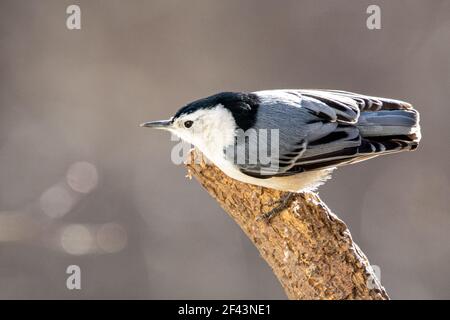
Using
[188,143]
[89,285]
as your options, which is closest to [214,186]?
[188,143]

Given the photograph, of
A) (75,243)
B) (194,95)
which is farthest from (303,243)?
(194,95)

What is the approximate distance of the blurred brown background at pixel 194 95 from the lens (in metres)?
4.24

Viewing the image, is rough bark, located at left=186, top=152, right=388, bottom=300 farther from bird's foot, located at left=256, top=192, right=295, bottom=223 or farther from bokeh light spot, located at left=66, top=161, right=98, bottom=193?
bokeh light spot, located at left=66, top=161, right=98, bottom=193

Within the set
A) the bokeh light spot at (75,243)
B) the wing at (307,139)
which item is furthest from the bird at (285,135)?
the bokeh light spot at (75,243)

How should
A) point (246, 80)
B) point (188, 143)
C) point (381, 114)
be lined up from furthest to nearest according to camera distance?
point (246, 80), point (188, 143), point (381, 114)

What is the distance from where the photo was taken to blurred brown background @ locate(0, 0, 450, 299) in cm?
424

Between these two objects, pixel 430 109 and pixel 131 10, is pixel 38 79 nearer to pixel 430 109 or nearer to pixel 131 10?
pixel 131 10

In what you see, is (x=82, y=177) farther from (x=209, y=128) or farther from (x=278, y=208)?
(x=278, y=208)

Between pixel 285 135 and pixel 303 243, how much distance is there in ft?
1.18

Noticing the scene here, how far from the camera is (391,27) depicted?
174 inches

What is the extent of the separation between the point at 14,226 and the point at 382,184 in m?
1.93

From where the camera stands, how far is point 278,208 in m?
2.52

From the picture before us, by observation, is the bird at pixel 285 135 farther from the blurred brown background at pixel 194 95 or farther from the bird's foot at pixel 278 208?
the blurred brown background at pixel 194 95

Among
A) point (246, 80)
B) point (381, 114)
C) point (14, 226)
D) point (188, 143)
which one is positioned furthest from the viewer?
point (246, 80)
